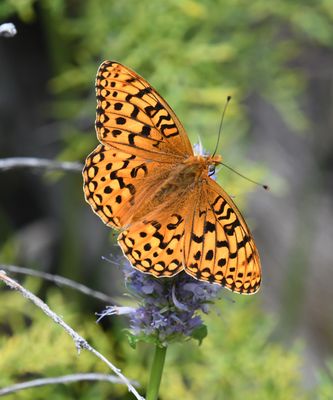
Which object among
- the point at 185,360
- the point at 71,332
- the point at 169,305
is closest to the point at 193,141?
the point at 185,360

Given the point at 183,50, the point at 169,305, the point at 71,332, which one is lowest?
the point at 169,305

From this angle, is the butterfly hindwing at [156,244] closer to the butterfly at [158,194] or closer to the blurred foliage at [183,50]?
the butterfly at [158,194]

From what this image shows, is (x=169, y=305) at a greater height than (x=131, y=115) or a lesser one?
lesser

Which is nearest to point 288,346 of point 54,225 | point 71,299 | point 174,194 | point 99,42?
point 71,299

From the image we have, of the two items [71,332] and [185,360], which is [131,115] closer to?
[71,332]

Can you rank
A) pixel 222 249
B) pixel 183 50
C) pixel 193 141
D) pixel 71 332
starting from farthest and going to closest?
pixel 183 50, pixel 193 141, pixel 222 249, pixel 71 332

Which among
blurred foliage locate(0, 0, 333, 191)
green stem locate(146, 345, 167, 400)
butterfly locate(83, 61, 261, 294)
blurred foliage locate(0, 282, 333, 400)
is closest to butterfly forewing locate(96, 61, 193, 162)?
butterfly locate(83, 61, 261, 294)

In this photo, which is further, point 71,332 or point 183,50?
point 183,50
